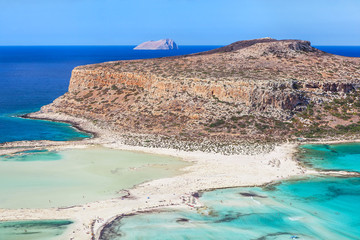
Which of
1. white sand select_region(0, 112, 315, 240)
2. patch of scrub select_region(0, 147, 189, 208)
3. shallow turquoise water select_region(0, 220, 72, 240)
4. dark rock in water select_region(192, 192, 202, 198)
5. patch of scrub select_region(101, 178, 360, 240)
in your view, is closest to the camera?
shallow turquoise water select_region(0, 220, 72, 240)

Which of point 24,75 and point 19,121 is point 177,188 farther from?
point 24,75

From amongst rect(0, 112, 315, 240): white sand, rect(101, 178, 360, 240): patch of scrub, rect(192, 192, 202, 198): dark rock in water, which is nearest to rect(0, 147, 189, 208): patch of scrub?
rect(0, 112, 315, 240): white sand

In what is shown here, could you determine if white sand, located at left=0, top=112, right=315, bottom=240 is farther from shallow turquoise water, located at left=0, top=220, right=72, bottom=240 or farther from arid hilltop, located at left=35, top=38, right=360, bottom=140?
arid hilltop, located at left=35, top=38, right=360, bottom=140

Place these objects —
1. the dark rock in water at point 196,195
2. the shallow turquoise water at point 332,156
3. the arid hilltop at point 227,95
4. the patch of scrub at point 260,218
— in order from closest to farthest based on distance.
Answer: the patch of scrub at point 260,218, the dark rock in water at point 196,195, the shallow turquoise water at point 332,156, the arid hilltop at point 227,95

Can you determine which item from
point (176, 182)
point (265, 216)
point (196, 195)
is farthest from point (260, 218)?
point (176, 182)

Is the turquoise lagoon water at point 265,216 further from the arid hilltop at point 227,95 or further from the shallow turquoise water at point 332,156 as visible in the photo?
the arid hilltop at point 227,95

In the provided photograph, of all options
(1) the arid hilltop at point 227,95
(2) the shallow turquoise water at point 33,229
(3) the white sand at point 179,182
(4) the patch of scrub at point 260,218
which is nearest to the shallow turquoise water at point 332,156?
(3) the white sand at point 179,182
